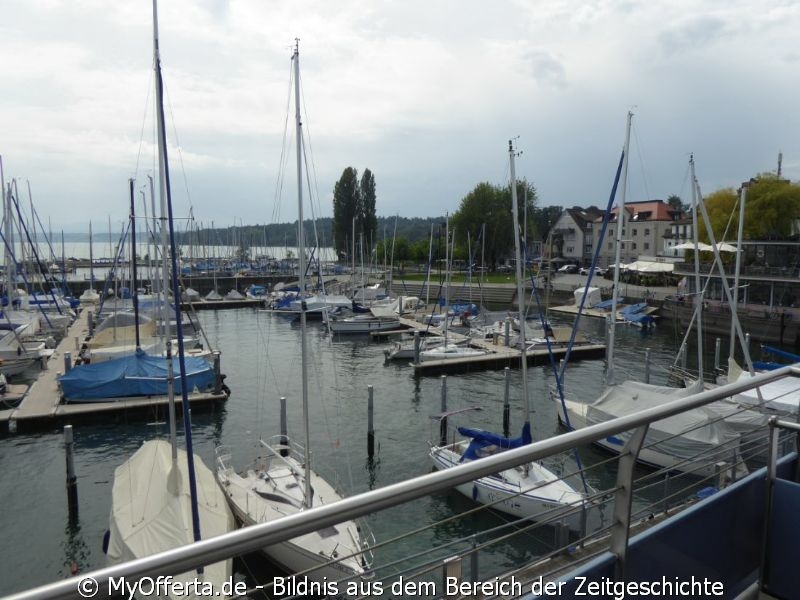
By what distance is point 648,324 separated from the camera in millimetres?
43219

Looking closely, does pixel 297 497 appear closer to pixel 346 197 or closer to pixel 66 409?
pixel 66 409

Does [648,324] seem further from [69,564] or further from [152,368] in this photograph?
[69,564]

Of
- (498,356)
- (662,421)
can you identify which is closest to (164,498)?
(662,421)

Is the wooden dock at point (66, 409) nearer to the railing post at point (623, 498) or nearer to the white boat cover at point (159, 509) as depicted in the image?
the white boat cover at point (159, 509)

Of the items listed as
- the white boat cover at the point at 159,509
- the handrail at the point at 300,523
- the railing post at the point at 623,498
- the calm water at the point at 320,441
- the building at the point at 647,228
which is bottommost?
the calm water at the point at 320,441

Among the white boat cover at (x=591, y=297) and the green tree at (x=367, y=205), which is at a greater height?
the green tree at (x=367, y=205)

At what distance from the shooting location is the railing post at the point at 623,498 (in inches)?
92.1

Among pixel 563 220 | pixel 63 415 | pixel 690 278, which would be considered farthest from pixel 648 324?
pixel 563 220

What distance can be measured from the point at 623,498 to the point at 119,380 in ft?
75.0

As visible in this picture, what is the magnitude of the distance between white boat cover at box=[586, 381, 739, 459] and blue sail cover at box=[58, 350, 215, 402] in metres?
14.6

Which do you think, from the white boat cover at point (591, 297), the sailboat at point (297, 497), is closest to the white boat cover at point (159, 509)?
the sailboat at point (297, 497)

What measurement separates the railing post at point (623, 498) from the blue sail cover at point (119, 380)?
20.6m

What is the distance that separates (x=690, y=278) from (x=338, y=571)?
1832 inches

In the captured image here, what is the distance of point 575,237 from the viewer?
8881 cm
